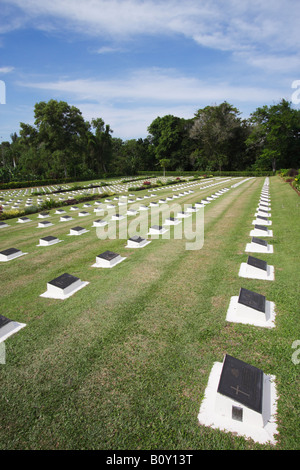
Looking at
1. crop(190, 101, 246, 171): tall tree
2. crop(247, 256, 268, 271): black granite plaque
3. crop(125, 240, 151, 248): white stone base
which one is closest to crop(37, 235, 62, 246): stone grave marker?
crop(125, 240, 151, 248): white stone base

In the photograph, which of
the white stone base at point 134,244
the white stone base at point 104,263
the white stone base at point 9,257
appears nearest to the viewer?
the white stone base at point 104,263

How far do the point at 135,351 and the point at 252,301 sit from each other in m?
2.19

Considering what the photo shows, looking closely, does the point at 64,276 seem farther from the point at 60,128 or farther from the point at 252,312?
the point at 60,128

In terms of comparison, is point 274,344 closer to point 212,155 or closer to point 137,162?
point 212,155

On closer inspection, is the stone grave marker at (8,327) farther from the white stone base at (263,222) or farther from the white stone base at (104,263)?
the white stone base at (263,222)

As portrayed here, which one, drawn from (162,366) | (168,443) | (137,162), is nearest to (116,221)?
(162,366)

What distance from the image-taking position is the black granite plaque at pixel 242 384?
8.53ft

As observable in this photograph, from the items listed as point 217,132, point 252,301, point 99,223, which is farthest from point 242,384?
point 217,132

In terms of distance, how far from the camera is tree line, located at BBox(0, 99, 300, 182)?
47375 millimetres

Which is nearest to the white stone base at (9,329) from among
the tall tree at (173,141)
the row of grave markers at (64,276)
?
the row of grave markers at (64,276)

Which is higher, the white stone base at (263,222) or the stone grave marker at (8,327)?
→ the white stone base at (263,222)

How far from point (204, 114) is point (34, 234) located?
2326 inches

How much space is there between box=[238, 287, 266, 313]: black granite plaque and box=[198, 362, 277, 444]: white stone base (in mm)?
1335

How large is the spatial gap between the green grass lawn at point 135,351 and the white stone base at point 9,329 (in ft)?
0.54
